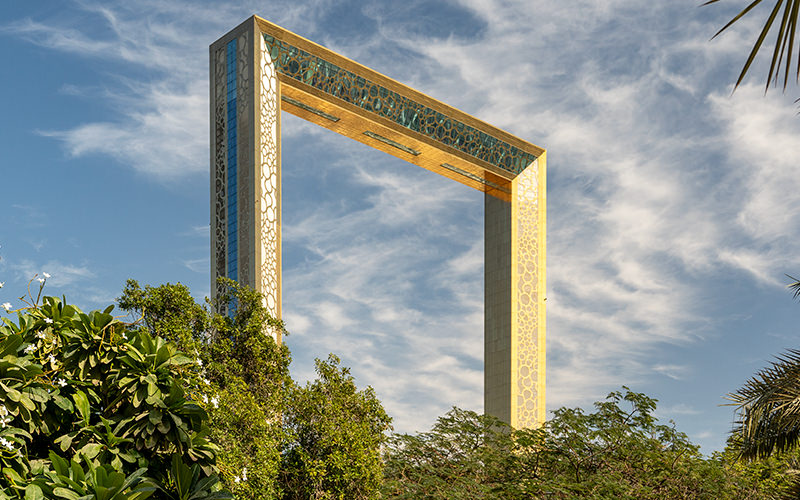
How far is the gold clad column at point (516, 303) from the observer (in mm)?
16859

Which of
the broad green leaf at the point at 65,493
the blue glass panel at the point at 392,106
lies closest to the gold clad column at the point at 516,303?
the blue glass panel at the point at 392,106

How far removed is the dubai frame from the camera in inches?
500

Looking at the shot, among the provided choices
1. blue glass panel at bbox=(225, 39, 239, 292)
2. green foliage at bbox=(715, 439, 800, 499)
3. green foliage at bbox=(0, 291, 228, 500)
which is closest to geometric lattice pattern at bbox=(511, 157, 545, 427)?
green foliage at bbox=(715, 439, 800, 499)

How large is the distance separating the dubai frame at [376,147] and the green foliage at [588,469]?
3525 mm

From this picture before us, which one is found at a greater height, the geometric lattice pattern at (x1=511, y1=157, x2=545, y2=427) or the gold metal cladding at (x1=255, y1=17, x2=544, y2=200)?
the gold metal cladding at (x1=255, y1=17, x2=544, y2=200)

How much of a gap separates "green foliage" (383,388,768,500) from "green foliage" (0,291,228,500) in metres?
6.39

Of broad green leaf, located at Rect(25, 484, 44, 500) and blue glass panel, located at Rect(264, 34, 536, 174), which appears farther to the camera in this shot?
blue glass panel, located at Rect(264, 34, 536, 174)

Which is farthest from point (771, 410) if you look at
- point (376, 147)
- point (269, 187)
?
point (376, 147)

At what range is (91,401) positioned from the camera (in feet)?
14.0

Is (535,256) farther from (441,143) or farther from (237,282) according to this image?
(237,282)

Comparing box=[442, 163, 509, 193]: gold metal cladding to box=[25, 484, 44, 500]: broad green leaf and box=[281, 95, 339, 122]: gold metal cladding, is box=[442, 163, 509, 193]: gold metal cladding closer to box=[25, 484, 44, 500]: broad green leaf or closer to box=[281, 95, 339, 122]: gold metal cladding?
box=[281, 95, 339, 122]: gold metal cladding

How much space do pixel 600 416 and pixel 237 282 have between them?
5219 mm

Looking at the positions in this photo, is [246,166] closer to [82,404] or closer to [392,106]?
[392,106]

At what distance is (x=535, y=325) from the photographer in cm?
1731
